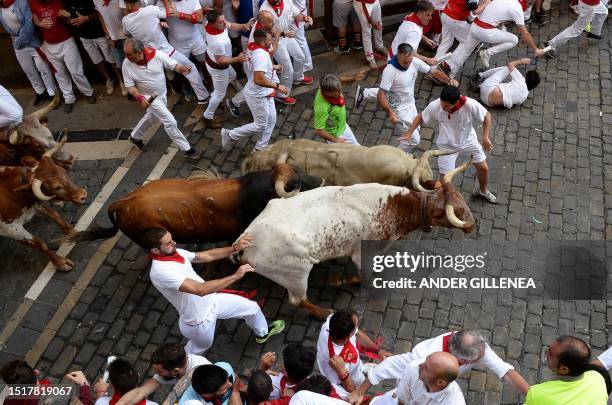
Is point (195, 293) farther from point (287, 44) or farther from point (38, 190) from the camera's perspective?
point (287, 44)

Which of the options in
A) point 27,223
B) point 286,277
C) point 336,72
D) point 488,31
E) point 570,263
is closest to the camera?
point 286,277

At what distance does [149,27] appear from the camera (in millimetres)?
9125

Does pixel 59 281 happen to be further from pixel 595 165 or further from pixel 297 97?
pixel 595 165

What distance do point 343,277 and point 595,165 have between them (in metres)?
4.33

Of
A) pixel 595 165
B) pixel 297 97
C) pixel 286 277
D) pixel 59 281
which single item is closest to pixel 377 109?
pixel 297 97

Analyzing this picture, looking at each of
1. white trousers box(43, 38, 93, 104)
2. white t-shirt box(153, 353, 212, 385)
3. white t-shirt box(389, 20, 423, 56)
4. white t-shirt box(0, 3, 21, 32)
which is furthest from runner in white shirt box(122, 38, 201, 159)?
white t-shirt box(153, 353, 212, 385)

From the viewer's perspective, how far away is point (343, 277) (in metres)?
7.43

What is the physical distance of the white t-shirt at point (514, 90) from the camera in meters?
9.64

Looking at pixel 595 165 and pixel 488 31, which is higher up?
pixel 488 31

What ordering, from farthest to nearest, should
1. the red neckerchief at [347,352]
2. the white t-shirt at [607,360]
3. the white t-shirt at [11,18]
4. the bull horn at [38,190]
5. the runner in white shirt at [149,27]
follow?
the white t-shirt at [11,18] → the runner in white shirt at [149,27] → the bull horn at [38,190] → the white t-shirt at [607,360] → the red neckerchief at [347,352]

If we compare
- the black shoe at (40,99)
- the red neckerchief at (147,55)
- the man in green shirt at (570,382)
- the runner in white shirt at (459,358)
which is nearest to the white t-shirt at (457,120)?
the runner in white shirt at (459,358)

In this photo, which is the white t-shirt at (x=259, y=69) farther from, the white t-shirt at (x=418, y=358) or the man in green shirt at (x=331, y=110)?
the white t-shirt at (x=418, y=358)

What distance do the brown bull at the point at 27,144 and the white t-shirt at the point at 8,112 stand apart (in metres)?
0.13

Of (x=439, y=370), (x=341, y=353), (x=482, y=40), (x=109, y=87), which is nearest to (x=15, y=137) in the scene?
(x=109, y=87)
